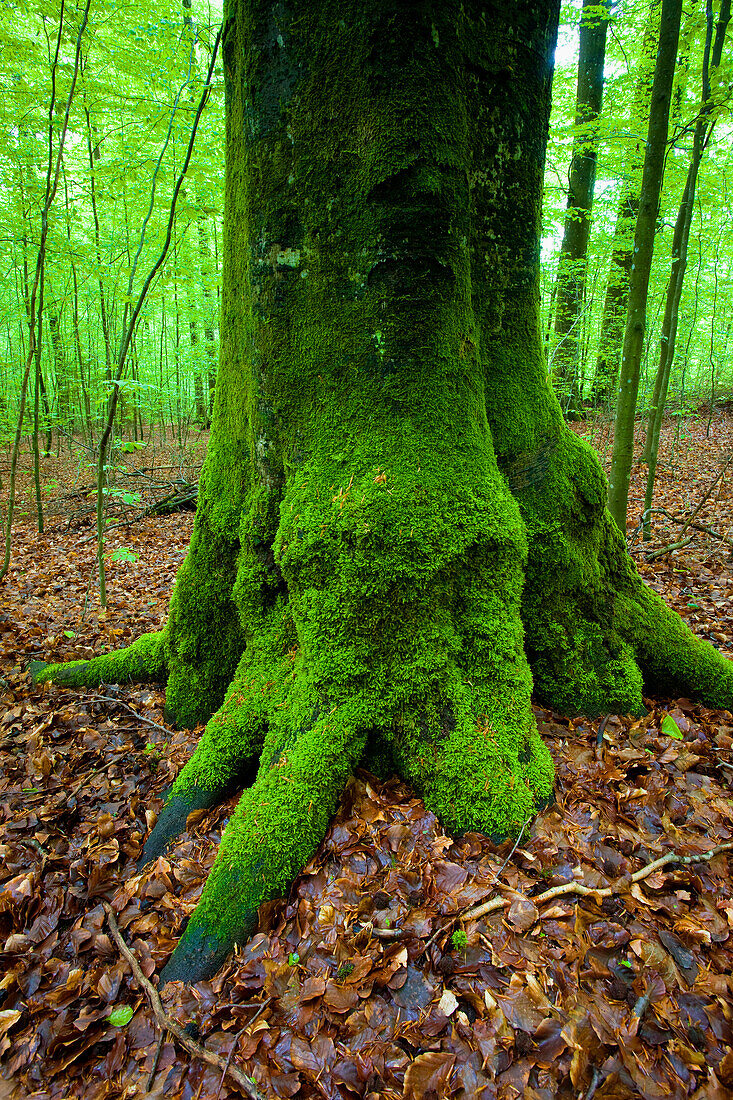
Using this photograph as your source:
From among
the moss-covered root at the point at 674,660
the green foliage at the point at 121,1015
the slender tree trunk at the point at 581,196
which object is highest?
the slender tree trunk at the point at 581,196

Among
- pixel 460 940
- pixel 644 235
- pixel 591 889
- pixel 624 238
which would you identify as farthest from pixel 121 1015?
pixel 624 238

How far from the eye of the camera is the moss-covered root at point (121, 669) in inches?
152

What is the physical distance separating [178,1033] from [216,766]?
1.06 m

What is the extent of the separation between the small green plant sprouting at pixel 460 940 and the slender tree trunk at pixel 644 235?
418 cm

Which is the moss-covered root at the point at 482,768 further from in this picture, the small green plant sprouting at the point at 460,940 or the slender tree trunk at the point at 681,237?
the slender tree trunk at the point at 681,237

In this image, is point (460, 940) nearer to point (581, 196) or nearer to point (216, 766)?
point (216, 766)

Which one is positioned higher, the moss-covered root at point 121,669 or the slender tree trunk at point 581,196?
the slender tree trunk at point 581,196

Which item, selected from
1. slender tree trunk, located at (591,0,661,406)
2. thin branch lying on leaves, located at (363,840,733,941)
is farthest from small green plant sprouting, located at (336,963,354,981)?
slender tree trunk, located at (591,0,661,406)

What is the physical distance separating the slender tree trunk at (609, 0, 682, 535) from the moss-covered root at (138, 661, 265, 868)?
4041 mm

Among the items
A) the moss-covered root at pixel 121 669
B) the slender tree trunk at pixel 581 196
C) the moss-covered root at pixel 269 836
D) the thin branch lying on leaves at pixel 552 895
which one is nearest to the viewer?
the thin branch lying on leaves at pixel 552 895

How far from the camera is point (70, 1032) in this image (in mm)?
1944

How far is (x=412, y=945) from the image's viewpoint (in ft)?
6.05

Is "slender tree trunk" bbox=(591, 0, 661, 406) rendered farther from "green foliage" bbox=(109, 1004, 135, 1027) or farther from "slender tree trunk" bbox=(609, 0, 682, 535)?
"green foliage" bbox=(109, 1004, 135, 1027)

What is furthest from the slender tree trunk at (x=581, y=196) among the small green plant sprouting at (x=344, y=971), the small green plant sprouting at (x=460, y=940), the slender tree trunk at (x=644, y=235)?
the small green plant sprouting at (x=344, y=971)
